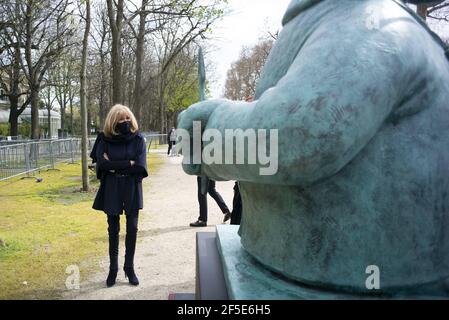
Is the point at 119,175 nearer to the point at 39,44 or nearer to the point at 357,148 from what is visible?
the point at 357,148

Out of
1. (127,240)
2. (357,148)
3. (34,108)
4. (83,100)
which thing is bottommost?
(127,240)

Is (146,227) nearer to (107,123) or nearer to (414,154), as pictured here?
(107,123)

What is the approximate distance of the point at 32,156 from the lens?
52.5 feet

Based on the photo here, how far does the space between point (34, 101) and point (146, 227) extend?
800 inches

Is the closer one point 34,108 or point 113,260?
point 113,260

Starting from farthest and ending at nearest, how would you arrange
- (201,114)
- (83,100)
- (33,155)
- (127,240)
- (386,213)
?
(33,155), (83,100), (127,240), (201,114), (386,213)

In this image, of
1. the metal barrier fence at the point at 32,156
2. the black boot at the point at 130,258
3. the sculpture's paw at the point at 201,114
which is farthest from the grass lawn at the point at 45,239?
the sculpture's paw at the point at 201,114

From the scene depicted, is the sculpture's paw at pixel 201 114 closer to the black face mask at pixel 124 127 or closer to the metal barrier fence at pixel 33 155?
the black face mask at pixel 124 127

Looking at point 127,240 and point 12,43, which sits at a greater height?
point 12,43

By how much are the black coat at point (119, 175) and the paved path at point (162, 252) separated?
0.92m

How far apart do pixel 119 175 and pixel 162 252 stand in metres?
2.00

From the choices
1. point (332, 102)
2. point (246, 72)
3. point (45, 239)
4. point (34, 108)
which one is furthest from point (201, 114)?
point (246, 72)

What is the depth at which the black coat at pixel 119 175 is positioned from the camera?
4.86m
